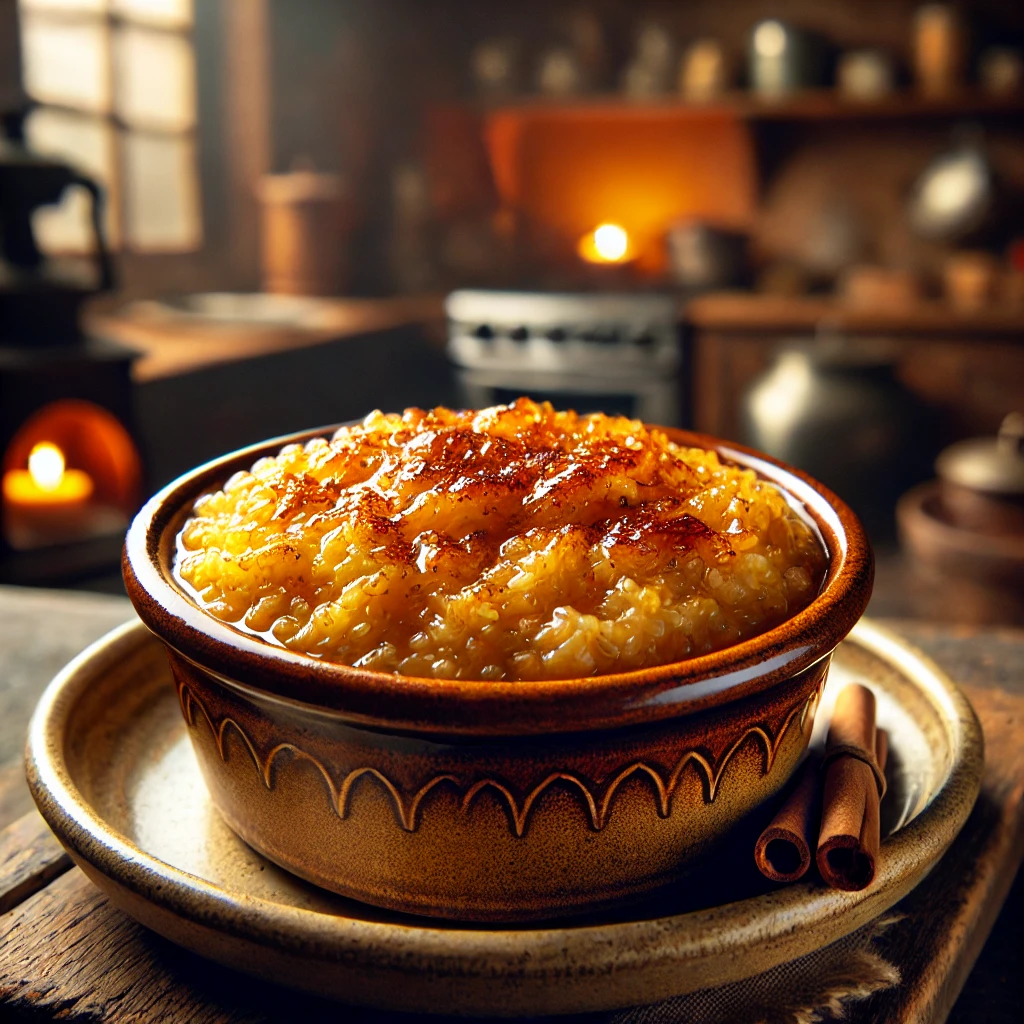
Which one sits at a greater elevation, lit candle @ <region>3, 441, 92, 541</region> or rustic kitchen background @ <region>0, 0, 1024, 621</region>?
rustic kitchen background @ <region>0, 0, 1024, 621</region>

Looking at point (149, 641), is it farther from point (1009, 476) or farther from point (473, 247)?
point (473, 247)

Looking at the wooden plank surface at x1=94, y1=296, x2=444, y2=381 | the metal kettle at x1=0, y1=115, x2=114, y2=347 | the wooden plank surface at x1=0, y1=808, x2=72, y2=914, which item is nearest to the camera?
the wooden plank surface at x1=0, y1=808, x2=72, y2=914

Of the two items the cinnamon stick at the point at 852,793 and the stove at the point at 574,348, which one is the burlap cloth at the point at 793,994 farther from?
the stove at the point at 574,348

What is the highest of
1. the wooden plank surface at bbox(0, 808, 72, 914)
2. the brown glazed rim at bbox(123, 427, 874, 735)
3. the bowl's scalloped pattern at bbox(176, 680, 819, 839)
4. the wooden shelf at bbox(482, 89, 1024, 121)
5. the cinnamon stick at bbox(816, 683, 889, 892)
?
the wooden shelf at bbox(482, 89, 1024, 121)

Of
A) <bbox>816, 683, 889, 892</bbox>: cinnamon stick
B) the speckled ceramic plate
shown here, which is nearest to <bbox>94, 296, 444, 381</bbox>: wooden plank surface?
the speckled ceramic plate

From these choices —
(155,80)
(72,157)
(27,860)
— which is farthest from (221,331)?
(27,860)

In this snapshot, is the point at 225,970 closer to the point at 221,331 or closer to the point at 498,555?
the point at 498,555

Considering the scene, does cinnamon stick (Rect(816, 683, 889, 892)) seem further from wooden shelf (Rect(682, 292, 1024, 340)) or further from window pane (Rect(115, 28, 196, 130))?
window pane (Rect(115, 28, 196, 130))

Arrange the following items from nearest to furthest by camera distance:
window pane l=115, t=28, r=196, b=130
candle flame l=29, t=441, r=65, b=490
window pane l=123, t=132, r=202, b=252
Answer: candle flame l=29, t=441, r=65, b=490
window pane l=115, t=28, r=196, b=130
window pane l=123, t=132, r=202, b=252

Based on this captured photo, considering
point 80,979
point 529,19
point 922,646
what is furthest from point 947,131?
point 80,979
